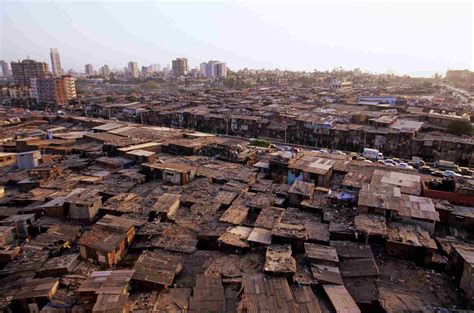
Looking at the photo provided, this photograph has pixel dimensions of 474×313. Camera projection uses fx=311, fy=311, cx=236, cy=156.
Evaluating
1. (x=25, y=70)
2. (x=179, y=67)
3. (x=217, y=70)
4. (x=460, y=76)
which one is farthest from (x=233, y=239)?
(x=179, y=67)

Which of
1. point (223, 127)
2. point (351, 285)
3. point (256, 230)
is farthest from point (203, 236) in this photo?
point (223, 127)

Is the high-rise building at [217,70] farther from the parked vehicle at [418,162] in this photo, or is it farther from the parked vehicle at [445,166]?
the parked vehicle at [445,166]

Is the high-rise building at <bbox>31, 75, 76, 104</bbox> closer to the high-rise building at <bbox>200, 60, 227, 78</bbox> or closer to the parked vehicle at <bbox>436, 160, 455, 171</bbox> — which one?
the parked vehicle at <bbox>436, 160, 455, 171</bbox>

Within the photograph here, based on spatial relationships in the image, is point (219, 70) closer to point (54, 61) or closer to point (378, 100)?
point (54, 61)

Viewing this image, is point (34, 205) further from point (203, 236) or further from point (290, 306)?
point (290, 306)

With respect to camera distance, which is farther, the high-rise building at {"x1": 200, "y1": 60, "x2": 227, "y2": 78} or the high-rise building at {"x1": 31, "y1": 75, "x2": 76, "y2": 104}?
the high-rise building at {"x1": 200, "y1": 60, "x2": 227, "y2": 78}

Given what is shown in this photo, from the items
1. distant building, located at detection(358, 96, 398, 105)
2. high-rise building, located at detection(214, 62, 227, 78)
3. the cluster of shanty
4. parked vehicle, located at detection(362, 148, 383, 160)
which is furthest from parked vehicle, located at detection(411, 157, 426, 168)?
high-rise building, located at detection(214, 62, 227, 78)
